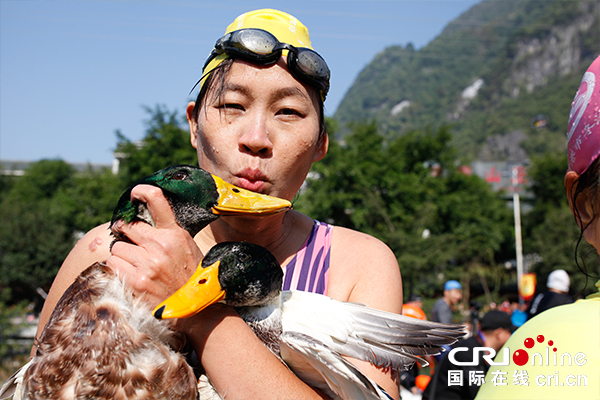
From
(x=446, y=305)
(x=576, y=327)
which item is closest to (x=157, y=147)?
(x=446, y=305)

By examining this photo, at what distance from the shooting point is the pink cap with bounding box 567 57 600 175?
1.33 m

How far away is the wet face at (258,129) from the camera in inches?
62.1

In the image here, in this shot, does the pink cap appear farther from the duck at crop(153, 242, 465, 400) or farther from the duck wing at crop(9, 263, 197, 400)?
the duck wing at crop(9, 263, 197, 400)

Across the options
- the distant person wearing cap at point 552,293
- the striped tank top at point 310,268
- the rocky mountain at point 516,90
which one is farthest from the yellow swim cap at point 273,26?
the rocky mountain at point 516,90

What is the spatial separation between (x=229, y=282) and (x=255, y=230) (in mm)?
479

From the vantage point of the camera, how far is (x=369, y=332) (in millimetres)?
1431

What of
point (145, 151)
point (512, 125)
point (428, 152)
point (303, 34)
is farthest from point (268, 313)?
point (512, 125)

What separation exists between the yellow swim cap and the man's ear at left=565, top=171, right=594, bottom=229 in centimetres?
110

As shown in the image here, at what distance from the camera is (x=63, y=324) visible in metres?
1.23

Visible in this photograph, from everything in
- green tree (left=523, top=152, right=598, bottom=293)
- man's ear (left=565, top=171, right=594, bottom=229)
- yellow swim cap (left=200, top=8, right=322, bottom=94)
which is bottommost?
green tree (left=523, top=152, right=598, bottom=293)

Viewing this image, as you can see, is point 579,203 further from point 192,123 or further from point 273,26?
point 192,123

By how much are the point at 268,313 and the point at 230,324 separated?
0.19 metres

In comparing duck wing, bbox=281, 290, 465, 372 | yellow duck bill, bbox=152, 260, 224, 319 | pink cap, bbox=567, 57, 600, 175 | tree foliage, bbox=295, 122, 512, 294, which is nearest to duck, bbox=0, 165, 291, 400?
yellow duck bill, bbox=152, 260, 224, 319

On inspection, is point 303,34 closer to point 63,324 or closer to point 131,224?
point 131,224
